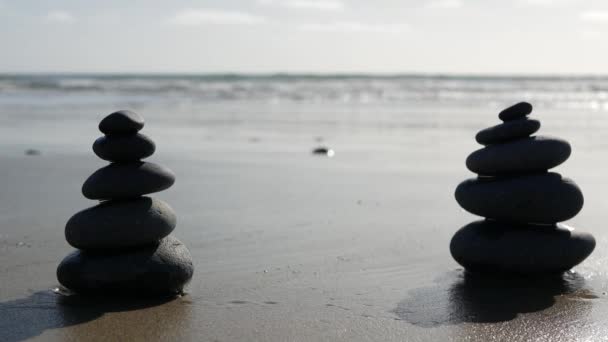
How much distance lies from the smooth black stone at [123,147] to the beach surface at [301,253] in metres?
1.15

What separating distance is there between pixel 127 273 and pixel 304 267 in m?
1.67

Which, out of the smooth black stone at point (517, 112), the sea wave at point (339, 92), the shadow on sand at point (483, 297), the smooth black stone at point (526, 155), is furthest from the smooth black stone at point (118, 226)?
the sea wave at point (339, 92)

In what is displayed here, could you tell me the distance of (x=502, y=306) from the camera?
222 inches

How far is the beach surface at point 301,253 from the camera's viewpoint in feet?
16.8

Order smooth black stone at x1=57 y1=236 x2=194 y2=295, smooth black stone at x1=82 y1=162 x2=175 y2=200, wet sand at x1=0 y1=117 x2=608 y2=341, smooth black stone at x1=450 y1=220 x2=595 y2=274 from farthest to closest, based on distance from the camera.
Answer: smooth black stone at x1=450 y1=220 x2=595 y2=274, smooth black stone at x1=82 y1=162 x2=175 y2=200, smooth black stone at x1=57 y1=236 x2=194 y2=295, wet sand at x1=0 y1=117 x2=608 y2=341

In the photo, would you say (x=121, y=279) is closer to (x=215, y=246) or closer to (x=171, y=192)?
(x=215, y=246)

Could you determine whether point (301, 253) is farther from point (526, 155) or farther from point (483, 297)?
point (526, 155)

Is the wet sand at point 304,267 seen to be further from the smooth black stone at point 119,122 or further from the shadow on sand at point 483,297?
the smooth black stone at point 119,122

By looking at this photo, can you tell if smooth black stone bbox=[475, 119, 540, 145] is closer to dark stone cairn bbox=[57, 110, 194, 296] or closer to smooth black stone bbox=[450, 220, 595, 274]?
smooth black stone bbox=[450, 220, 595, 274]

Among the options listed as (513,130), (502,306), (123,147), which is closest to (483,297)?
(502,306)

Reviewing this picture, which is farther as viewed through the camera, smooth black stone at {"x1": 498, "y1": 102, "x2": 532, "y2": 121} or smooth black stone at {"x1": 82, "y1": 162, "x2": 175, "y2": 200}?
smooth black stone at {"x1": 498, "y1": 102, "x2": 532, "y2": 121}

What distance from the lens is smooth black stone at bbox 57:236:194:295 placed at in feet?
18.7

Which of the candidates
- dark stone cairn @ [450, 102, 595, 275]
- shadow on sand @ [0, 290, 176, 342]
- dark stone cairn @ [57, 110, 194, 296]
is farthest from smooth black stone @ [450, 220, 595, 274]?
shadow on sand @ [0, 290, 176, 342]

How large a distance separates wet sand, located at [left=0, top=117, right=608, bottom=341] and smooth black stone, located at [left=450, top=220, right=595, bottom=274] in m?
0.15
